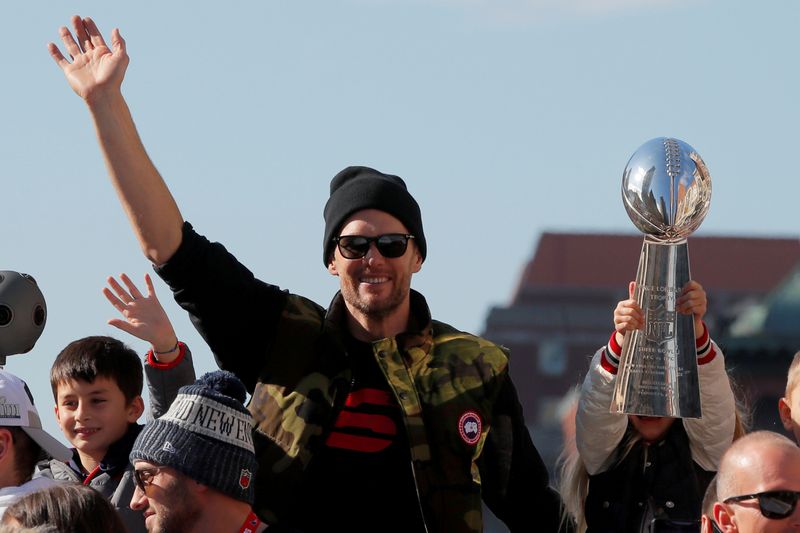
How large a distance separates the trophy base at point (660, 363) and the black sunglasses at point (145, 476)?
1400mm

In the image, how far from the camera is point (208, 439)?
17.7ft

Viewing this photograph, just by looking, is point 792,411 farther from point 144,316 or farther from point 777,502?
point 144,316

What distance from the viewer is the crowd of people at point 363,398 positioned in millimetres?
5758

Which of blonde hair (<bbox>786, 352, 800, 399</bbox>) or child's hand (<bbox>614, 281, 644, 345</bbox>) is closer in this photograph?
child's hand (<bbox>614, 281, 644, 345</bbox>)

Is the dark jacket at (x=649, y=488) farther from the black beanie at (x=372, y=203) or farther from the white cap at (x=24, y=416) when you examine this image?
the white cap at (x=24, y=416)

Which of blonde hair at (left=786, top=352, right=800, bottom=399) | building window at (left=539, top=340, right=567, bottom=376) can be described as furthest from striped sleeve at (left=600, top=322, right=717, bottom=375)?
building window at (left=539, top=340, right=567, bottom=376)

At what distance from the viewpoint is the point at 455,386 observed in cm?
598

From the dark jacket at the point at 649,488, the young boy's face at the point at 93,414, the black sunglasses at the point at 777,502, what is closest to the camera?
the black sunglasses at the point at 777,502

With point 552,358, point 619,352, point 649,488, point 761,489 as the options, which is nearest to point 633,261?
point 552,358

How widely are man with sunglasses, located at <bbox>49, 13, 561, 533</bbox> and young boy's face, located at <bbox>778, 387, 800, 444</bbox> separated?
30.2 inches

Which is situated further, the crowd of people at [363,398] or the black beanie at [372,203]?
the black beanie at [372,203]

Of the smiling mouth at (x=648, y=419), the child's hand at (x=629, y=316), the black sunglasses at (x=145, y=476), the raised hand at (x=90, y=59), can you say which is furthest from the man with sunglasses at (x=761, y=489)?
the raised hand at (x=90, y=59)

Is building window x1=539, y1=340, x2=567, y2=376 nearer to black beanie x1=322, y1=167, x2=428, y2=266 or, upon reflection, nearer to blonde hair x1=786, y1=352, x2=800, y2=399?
blonde hair x1=786, y1=352, x2=800, y2=399

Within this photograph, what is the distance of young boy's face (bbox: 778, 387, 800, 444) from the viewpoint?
6.14 meters
